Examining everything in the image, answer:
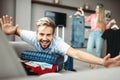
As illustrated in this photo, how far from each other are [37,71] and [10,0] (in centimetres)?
359

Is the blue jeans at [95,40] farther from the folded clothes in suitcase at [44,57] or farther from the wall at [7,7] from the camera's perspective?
the folded clothes in suitcase at [44,57]

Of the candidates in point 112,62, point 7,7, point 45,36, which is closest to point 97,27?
point 7,7

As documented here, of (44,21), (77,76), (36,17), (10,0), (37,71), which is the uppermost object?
(10,0)

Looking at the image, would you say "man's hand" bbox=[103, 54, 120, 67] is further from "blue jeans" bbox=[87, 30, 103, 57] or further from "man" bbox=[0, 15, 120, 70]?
"blue jeans" bbox=[87, 30, 103, 57]

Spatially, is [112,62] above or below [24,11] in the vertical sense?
below

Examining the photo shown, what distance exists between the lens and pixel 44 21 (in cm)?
132

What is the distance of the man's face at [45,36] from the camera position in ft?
4.26

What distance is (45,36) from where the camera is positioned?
1301mm

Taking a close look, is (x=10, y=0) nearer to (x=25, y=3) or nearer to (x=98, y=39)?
(x=25, y=3)

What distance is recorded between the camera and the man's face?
1300 mm

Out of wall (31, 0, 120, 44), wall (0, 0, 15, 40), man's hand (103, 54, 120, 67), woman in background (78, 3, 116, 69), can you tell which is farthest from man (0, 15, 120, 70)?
wall (31, 0, 120, 44)

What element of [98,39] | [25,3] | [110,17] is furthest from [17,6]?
[110,17]

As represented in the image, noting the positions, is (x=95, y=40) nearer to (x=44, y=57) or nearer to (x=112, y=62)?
(x=44, y=57)

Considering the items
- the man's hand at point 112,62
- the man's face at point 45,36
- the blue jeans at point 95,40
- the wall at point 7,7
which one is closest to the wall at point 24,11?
the wall at point 7,7
